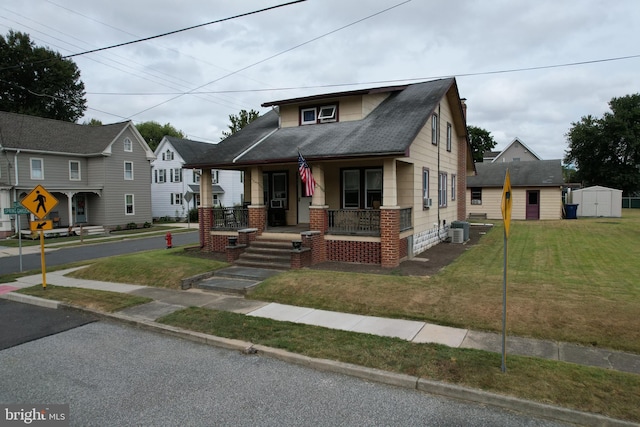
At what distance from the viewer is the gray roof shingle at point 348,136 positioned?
12.3 meters

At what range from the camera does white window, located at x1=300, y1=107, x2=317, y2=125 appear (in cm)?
1653

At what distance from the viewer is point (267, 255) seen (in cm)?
1316

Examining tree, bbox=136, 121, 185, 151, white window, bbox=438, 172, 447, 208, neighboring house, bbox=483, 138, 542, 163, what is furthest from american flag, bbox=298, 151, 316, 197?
tree, bbox=136, 121, 185, 151

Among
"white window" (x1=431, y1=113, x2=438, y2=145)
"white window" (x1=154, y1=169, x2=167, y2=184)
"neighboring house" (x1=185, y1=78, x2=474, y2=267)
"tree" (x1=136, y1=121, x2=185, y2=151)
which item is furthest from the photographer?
"tree" (x1=136, y1=121, x2=185, y2=151)

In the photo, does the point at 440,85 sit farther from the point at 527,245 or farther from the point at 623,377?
the point at 623,377

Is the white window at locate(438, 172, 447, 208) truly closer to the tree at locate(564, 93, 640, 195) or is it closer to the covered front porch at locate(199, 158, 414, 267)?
the covered front porch at locate(199, 158, 414, 267)

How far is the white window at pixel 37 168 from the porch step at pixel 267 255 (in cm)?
2353

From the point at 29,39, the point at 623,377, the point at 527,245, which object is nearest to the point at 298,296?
the point at 623,377

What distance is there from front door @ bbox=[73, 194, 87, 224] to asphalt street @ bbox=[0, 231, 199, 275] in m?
8.80

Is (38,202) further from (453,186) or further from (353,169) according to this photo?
(453,186)

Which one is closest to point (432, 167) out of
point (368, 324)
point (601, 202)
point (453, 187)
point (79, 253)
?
point (453, 187)

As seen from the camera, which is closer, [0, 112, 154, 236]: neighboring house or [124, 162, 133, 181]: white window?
[0, 112, 154, 236]: neighboring house

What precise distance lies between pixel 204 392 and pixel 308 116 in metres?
13.3

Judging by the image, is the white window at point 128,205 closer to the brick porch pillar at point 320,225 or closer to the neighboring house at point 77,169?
the neighboring house at point 77,169
